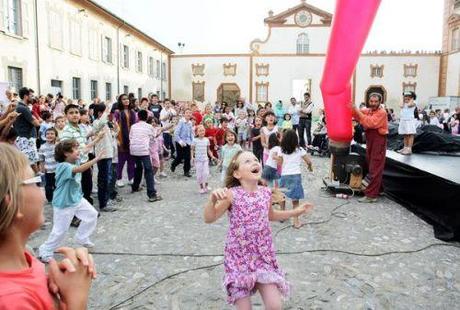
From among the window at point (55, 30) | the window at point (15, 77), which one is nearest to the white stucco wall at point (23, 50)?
the window at point (15, 77)

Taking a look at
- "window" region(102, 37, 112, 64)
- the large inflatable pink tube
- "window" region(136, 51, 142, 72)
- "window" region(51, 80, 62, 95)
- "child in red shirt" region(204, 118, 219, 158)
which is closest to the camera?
the large inflatable pink tube

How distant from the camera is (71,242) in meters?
4.94

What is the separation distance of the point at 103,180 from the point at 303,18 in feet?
110

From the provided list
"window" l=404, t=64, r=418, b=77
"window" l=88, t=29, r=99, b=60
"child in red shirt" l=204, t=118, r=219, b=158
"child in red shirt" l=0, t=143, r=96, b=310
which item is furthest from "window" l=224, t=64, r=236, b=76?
"child in red shirt" l=0, t=143, r=96, b=310

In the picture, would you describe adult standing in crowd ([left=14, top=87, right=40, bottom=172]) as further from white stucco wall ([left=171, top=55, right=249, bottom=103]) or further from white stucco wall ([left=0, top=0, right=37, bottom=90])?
white stucco wall ([left=171, top=55, right=249, bottom=103])

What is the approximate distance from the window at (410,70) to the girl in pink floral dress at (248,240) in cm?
3453

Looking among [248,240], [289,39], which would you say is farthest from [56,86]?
[289,39]

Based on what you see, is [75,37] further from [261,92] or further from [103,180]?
[261,92]

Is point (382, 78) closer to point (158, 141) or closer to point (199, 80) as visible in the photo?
point (199, 80)

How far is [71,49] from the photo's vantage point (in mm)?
19672

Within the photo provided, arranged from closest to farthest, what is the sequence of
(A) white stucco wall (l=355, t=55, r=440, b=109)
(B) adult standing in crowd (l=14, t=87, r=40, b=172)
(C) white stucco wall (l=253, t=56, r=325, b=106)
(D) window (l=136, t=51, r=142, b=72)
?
(B) adult standing in crowd (l=14, t=87, r=40, b=172), (D) window (l=136, t=51, r=142, b=72), (A) white stucco wall (l=355, t=55, r=440, b=109), (C) white stucco wall (l=253, t=56, r=325, b=106)

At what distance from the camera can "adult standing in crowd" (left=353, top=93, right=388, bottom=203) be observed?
6895mm

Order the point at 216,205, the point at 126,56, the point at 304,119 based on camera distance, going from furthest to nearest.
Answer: the point at 126,56
the point at 304,119
the point at 216,205

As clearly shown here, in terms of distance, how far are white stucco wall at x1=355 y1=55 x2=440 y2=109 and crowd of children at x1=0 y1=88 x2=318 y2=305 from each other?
25917 mm
